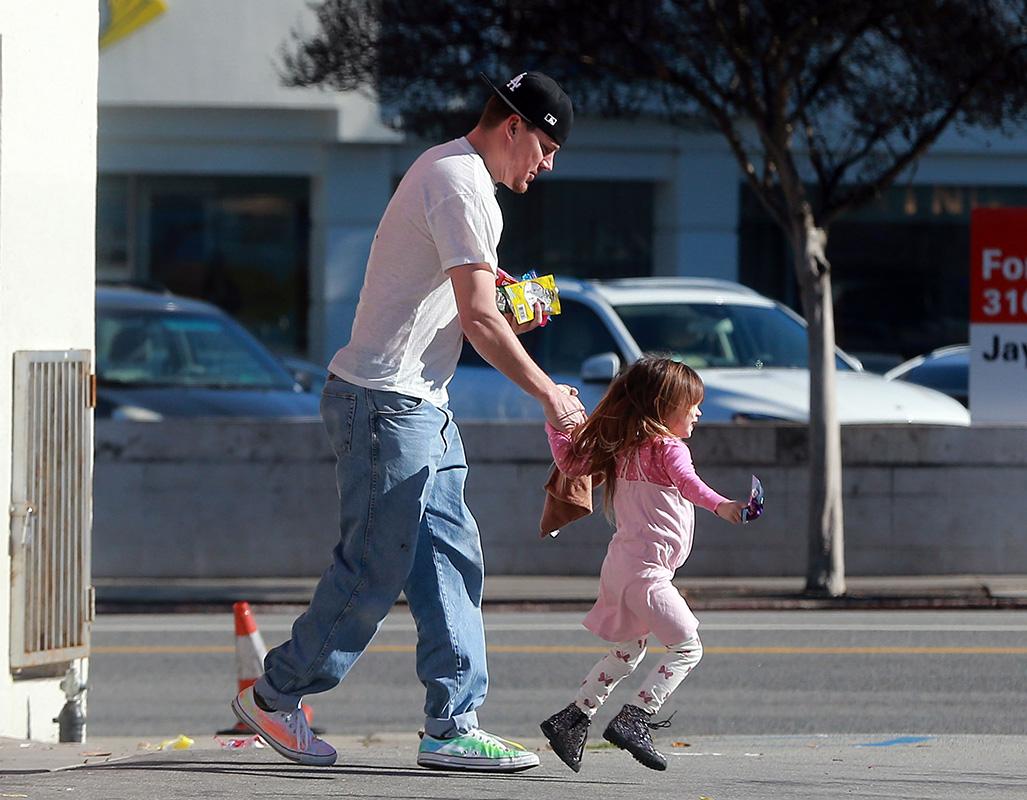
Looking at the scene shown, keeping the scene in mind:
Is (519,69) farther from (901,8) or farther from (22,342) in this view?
(22,342)

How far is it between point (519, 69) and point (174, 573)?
13.4 ft

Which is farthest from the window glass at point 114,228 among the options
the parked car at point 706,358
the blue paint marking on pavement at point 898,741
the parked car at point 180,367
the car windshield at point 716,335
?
the blue paint marking on pavement at point 898,741

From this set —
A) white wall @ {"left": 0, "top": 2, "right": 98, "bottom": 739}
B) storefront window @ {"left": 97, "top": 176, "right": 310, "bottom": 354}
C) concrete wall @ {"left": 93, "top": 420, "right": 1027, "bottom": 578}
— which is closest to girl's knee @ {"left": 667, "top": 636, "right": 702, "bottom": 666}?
white wall @ {"left": 0, "top": 2, "right": 98, "bottom": 739}

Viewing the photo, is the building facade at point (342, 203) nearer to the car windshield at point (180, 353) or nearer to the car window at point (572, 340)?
the car windshield at point (180, 353)

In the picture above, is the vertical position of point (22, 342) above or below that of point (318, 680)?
above

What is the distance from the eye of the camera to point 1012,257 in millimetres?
12227

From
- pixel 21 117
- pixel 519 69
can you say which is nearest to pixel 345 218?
pixel 519 69

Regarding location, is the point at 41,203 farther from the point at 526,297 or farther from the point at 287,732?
the point at 287,732

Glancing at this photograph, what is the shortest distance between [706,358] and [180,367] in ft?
13.4

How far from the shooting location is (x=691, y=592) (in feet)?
36.8

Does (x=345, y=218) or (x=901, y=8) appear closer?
(x=901, y=8)

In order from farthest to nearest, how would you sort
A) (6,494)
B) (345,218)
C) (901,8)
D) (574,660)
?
(345,218)
(901,8)
(574,660)
(6,494)

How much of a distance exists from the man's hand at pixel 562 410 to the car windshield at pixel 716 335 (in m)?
7.86

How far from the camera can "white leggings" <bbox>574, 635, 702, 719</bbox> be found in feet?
16.5
